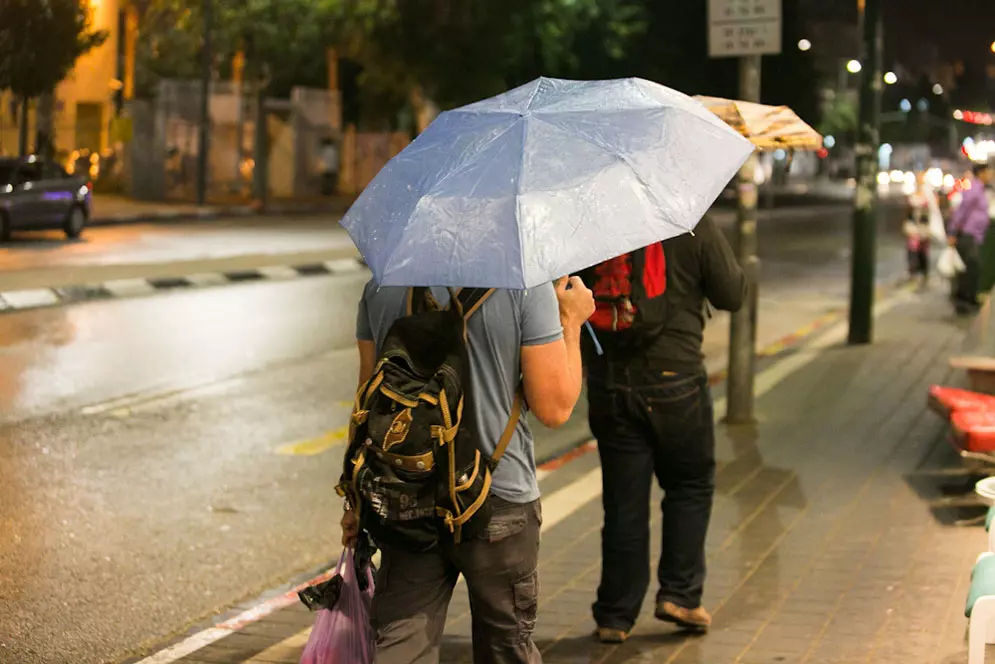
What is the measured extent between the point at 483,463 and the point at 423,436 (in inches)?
9.3

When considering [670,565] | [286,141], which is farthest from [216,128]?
[670,565]

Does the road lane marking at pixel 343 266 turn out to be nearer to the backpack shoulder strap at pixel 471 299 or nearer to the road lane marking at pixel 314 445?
the road lane marking at pixel 314 445

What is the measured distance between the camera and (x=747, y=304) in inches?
392

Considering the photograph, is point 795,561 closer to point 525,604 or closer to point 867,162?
point 525,604

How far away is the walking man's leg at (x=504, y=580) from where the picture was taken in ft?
11.6

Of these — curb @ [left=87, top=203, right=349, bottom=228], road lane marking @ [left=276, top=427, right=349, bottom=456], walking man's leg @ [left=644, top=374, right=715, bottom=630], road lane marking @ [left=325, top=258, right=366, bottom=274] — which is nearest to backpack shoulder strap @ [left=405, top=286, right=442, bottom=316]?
walking man's leg @ [left=644, top=374, right=715, bottom=630]

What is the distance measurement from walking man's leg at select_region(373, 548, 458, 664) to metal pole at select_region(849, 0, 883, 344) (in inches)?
425

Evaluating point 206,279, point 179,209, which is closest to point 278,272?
point 206,279

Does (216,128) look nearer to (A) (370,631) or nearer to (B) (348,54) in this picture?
(B) (348,54)

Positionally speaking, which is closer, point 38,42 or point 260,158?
point 38,42

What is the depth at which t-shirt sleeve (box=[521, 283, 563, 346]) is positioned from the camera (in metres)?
3.54

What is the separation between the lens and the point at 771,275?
24.2m

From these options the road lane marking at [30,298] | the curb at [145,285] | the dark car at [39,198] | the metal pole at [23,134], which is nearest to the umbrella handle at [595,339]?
the curb at [145,285]

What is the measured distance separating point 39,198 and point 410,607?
2348cm
